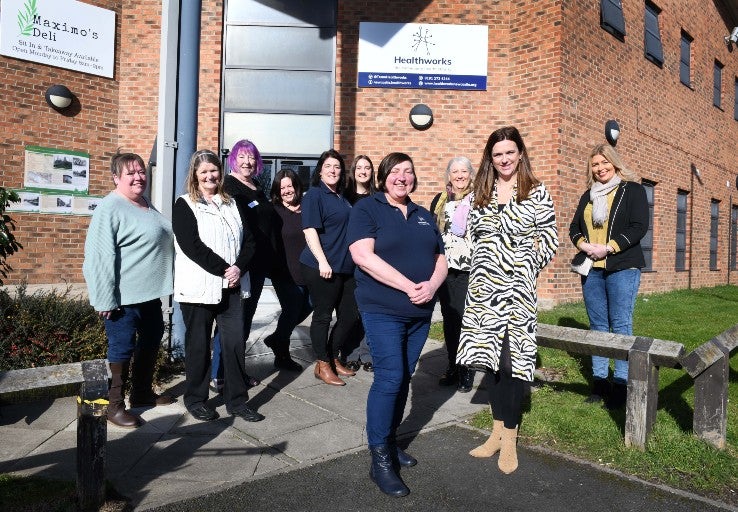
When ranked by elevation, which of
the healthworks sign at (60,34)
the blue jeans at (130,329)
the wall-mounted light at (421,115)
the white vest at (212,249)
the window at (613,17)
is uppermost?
the window at (613,17)

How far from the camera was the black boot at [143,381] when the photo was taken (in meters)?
4.11

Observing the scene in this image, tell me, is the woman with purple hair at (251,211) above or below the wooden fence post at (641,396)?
above

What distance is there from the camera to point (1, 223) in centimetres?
438

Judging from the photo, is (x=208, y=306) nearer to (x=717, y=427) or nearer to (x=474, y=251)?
(x=474, y=251)

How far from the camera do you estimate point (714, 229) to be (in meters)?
15.8

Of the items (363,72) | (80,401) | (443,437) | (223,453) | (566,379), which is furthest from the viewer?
(363,72)

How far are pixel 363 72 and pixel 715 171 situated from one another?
1067 centimetres

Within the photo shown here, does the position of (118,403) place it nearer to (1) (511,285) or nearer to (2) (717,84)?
(1) (511,285)

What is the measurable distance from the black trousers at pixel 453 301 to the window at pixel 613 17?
7946mm

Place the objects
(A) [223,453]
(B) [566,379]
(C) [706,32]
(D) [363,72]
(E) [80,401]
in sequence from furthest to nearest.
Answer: (C) [706,32], (D) [363,72], (B) [566,379], (A) [223,453], (E) [80,401]

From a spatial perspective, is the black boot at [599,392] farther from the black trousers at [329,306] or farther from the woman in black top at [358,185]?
the black trousers at [329,306]

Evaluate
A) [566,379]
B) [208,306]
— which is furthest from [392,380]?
[566,379]

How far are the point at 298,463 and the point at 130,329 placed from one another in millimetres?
1475

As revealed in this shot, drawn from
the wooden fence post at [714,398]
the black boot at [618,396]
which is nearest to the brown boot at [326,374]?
the black boot at [618,396]
